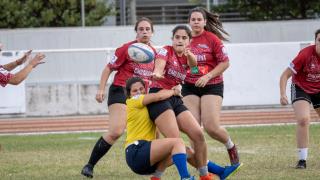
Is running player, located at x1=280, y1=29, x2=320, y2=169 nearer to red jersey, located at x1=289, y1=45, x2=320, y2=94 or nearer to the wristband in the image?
red jersey, located at x1=289, y1=45, x2=320, y2=94

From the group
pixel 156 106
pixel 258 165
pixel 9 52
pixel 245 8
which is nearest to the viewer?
pixel 156 106

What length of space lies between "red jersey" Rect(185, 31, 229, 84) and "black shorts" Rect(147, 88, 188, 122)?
1099mm

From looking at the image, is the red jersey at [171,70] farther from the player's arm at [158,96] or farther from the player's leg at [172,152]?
the player's leg at [172,152]

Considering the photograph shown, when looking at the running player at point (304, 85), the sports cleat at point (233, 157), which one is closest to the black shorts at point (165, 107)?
the sports cleat at point (233, 157)

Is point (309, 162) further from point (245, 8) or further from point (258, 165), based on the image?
point (245, 8)

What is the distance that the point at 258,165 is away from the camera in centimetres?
1198

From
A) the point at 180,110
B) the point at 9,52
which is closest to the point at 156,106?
the point at 180,110

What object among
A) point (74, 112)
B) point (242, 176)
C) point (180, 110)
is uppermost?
point (180, 110)

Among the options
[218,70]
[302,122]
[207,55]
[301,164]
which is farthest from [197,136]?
[302,122]

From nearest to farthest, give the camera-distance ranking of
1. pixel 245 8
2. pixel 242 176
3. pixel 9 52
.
Result: pixel 242 176
pixel 9 52
pixel 245 8

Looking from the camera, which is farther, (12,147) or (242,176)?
(12,147)

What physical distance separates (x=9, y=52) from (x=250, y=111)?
6.58 metres

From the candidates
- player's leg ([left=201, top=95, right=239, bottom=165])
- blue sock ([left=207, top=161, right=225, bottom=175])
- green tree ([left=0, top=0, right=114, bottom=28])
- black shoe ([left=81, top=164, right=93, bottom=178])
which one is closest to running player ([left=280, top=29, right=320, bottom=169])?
player's leg ([left=201, top=95, right=239, bottom=165])

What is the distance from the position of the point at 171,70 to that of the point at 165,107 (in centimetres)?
69
